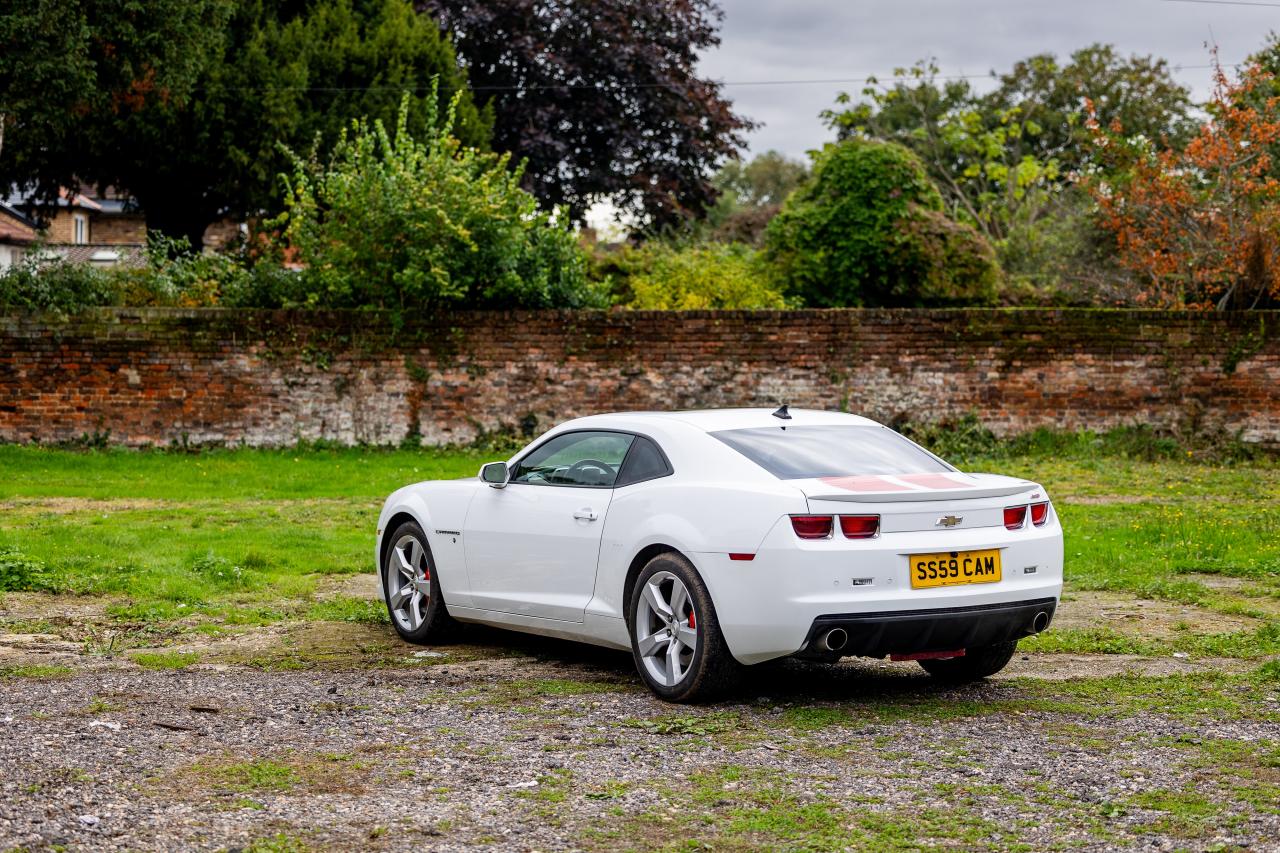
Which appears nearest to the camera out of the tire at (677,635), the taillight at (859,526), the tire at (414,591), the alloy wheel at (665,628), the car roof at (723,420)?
the taillight at (859,526)

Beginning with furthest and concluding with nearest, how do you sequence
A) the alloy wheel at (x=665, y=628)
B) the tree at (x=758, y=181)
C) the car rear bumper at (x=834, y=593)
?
the tree at (x=758, y=181) < the alloy wheel at (x=665, y=628) < the car rear bumper at (x=834, y=593)

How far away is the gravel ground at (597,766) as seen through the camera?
494 cm

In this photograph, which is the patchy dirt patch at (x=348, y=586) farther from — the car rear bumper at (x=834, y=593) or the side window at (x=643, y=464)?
the car rear bumper at (x=834, y=593)

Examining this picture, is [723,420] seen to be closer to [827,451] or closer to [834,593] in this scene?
[827,451]

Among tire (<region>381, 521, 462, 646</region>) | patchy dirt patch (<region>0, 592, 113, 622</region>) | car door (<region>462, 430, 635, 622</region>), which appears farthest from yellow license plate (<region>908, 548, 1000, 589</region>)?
patchy dirt patch (<region>0, 592, 113, 622</region>)

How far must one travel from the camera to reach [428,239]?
2038 cm

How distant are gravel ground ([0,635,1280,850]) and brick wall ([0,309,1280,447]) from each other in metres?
12.7

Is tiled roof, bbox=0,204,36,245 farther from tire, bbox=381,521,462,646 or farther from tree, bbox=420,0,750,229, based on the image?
tire, bbox=381,521,462,646

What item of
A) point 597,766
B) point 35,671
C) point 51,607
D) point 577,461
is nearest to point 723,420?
point 577,461

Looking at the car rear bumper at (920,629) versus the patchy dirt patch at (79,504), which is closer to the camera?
the car rear bumper at (920,629)

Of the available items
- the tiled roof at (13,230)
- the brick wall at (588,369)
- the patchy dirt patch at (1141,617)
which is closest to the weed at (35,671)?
the patchy dirt patch at (1141,617)

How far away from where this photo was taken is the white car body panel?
6.67m

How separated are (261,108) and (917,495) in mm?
26447

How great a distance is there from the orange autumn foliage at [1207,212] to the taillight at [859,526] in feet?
53.0
